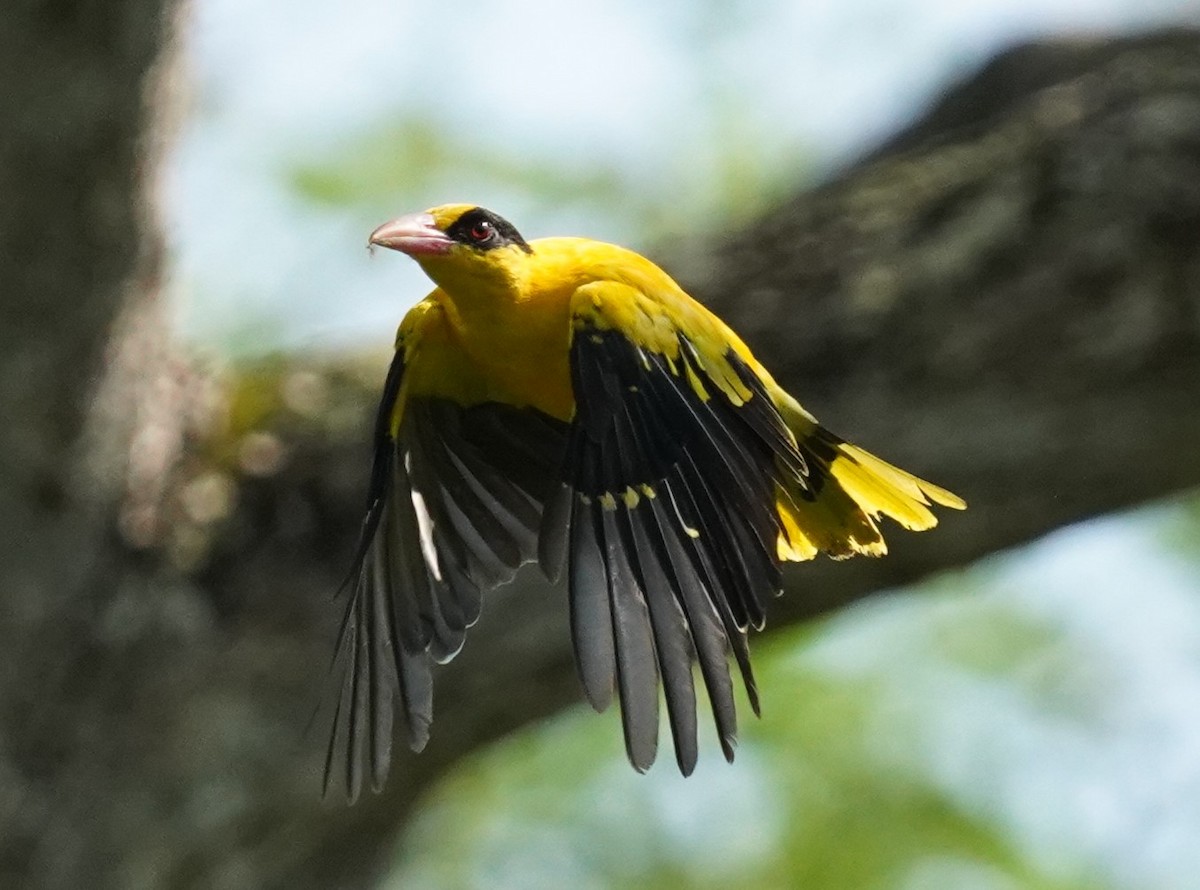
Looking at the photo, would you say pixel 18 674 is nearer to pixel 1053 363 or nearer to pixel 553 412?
pixel 553 412

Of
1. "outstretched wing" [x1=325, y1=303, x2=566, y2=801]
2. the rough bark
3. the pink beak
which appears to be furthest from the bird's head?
the rough bark

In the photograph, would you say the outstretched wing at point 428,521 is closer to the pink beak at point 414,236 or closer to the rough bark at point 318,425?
the pink beak at point 414,236

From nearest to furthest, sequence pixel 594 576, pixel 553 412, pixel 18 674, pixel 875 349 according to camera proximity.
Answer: pixel 594 576 → pixel 553 412 → pixel 875 349 → pixel 18 674

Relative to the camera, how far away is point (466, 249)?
12.6 feet

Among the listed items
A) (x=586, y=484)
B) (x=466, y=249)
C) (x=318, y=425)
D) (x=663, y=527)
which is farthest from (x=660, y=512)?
(x=318, y=425)

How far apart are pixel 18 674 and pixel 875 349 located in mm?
2860

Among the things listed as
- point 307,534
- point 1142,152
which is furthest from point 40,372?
point 1142,152

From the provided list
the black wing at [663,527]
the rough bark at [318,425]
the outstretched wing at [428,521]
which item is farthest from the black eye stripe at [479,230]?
the rough bark at [318,425]

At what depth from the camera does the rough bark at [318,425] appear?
420 centimetres

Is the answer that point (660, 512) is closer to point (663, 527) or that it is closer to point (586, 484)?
point (663, 527)

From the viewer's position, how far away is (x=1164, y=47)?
4.56 metres

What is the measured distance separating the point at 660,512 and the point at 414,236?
0.95 meters

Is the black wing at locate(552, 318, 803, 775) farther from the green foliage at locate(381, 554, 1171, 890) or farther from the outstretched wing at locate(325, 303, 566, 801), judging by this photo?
the green foliage at locate(381, 554, 1171, 890)

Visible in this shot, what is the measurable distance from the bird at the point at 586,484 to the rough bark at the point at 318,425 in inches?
25.2
